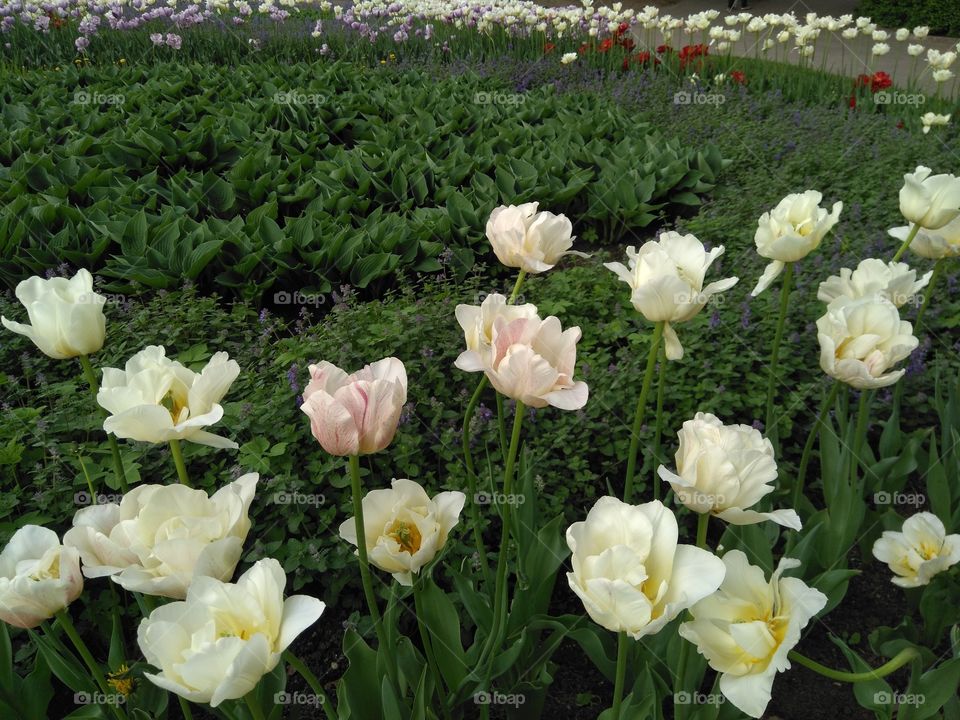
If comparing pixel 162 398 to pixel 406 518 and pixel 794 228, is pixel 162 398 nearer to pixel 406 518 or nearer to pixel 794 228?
pixel 406 518

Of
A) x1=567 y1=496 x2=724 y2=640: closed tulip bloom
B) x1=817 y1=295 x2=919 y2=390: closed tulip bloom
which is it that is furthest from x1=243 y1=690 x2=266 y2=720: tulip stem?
x1=817 y1=295 x2=919 y2=390: closed tulip bloom

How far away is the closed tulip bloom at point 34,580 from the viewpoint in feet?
3.43

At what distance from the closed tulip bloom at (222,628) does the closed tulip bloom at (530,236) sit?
87cm

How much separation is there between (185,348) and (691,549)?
7.95 feet

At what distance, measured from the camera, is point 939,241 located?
1.93 m

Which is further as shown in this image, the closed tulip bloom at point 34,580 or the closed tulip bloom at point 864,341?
the closed tulip bloom at point 864,341

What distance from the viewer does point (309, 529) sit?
2139mm

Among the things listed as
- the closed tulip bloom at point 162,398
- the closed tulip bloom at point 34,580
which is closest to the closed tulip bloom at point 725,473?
the closed tulip bloom at point 162,398

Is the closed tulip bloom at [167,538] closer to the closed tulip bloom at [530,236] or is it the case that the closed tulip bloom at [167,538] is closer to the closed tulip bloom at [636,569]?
the closed tulip bloom at [636,569]

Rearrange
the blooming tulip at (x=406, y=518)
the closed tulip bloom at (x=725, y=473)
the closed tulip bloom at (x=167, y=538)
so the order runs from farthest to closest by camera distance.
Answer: the blooming tulip at (x=406, y=518)
the closed tulip bloom at (x=725, y=473)
the closed tulip bloom at (x=167, y=538)

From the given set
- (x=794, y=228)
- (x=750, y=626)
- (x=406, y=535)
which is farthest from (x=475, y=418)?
(x=750, y=626)

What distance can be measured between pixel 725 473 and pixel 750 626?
0.20m

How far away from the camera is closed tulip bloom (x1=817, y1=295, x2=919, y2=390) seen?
1450 mm

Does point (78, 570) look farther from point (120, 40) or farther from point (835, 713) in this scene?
point (120, 40)
